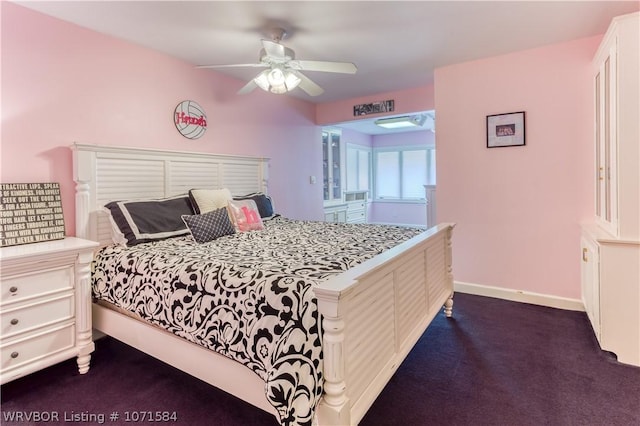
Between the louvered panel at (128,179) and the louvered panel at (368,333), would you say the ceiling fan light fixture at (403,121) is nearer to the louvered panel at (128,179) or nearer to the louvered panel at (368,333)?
the louvered panel at (128,179)

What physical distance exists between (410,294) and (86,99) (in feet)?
8.96

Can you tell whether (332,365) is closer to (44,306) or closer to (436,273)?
(436,273)

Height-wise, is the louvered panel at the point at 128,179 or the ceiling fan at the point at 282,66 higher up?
the ceiling fan at the point at 282,66

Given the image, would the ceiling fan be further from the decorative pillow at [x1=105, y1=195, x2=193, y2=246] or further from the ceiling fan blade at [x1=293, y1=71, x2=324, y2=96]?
the decorative pillow at [x1=105, y1=195, x2=193, y2=246]

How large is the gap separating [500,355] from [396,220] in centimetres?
585

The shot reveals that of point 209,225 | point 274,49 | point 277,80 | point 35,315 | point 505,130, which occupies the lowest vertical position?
point 35,315

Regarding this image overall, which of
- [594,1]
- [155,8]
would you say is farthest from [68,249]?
[594,1]

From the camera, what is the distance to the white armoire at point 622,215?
2.14 m

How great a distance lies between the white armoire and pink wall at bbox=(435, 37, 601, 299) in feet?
2.24

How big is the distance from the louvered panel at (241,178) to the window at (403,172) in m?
4.76

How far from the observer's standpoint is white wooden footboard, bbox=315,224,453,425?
1268mm

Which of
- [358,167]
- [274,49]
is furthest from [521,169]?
[358,167]

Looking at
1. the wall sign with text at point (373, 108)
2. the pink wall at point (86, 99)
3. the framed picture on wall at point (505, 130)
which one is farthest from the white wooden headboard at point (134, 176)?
the framed picture on wall at point (505, 130)

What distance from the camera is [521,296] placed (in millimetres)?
3344
